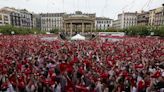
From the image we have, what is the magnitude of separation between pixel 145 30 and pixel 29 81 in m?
55.3

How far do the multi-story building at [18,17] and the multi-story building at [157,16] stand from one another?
61.8 meters

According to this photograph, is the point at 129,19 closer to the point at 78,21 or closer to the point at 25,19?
the point at 25,19

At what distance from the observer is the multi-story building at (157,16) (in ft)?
303

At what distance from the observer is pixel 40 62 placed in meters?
12.5

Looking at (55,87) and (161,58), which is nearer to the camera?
(55,87)

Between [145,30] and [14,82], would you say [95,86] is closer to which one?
[14,82]

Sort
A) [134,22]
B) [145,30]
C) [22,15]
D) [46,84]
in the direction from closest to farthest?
[46,84], [145,30], [22,15], [134,22]

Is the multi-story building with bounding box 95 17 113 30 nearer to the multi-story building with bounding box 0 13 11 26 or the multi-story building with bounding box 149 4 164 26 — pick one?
the multi-story building with bounding box 149 4 164 26

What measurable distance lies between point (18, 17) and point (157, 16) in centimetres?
6681

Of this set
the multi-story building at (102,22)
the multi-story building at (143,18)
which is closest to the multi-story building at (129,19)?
the multi-story building at (143,18)

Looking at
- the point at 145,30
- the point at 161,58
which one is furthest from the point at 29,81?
the point at 145,30

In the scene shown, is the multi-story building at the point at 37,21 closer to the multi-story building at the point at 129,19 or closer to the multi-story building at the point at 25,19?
the multi-story building at the point at 25,19

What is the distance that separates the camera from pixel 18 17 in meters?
128

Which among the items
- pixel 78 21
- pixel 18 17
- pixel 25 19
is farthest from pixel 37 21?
pixel 78 21
